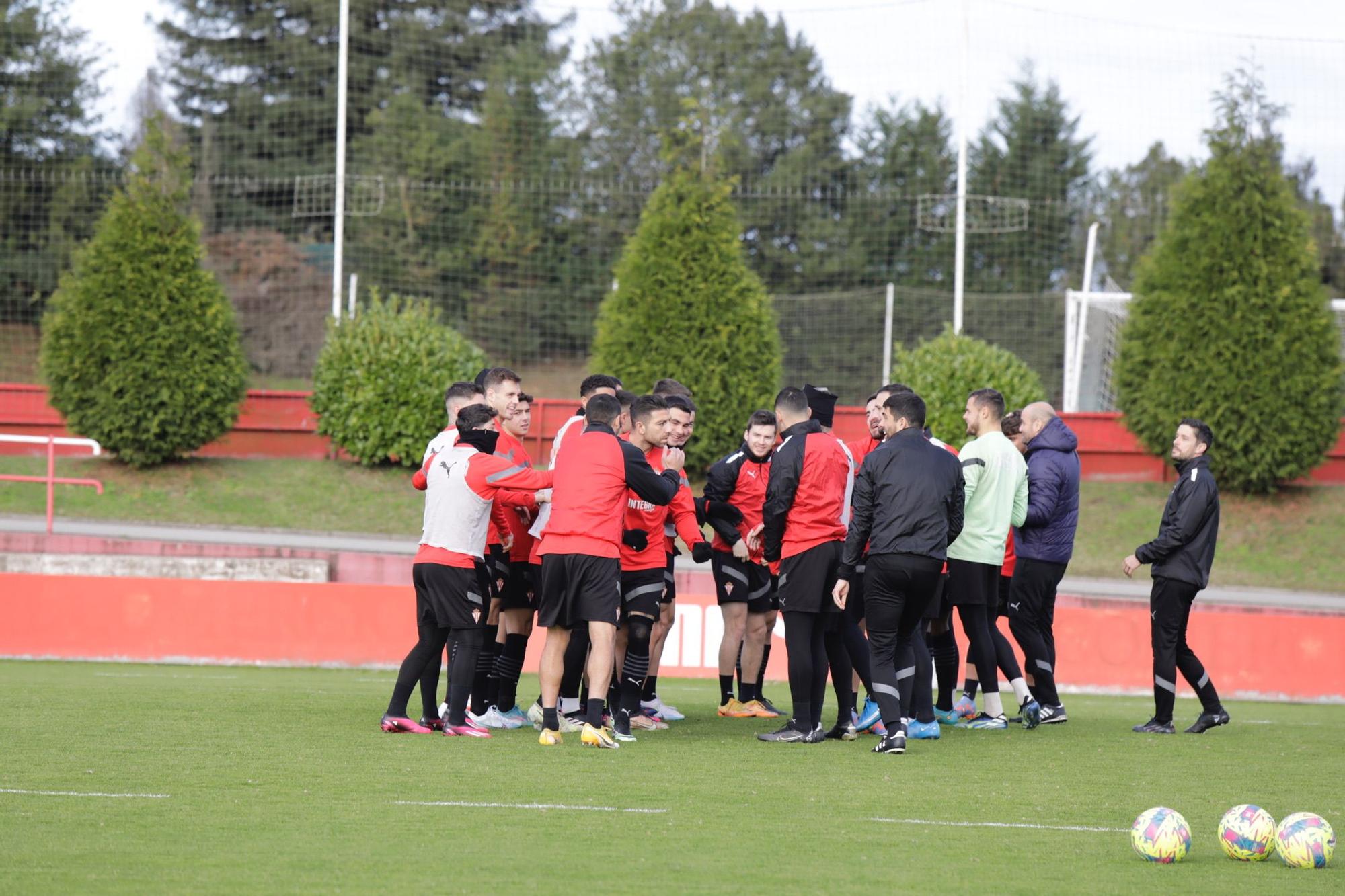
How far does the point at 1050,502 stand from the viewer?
9344mm

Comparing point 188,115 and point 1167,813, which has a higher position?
point 188,115

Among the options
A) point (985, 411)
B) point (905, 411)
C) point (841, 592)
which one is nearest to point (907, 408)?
point (905, 411)

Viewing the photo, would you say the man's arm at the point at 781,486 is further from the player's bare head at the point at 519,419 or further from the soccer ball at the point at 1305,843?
the soccer ball at the point at 1305,843

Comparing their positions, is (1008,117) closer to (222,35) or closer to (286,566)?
(222,35)

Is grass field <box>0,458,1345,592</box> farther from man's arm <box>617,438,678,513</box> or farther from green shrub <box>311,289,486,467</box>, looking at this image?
man's arm <box>617,438,678,513</box>

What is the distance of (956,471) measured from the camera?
795 cm

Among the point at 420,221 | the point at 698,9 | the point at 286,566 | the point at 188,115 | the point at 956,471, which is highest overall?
the point at 698,9

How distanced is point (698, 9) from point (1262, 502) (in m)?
23.6

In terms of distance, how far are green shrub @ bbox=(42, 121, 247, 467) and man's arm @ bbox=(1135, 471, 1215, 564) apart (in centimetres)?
1678

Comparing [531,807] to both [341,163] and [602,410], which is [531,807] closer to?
[602,410]

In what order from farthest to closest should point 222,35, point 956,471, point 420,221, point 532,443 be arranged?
point 222,35
point 420,221
point 532,443
point 956,471

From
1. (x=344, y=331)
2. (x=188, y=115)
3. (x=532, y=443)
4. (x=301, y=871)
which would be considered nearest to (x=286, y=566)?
(x=344, y=331)

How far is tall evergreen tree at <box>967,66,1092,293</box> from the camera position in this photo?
36438mm

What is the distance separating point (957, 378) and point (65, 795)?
59.5 ft
